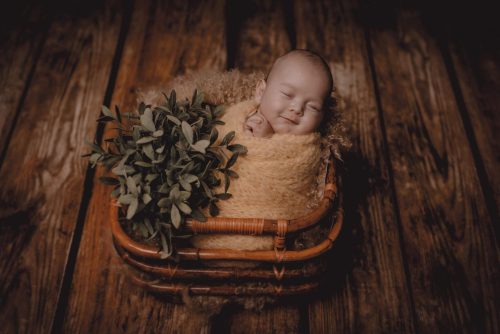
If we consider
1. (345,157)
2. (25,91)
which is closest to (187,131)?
(345,157)

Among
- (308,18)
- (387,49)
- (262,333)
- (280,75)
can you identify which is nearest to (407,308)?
(262,333)

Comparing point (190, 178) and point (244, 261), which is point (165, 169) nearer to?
point (190, 178)

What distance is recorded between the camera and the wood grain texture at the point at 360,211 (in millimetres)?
1179

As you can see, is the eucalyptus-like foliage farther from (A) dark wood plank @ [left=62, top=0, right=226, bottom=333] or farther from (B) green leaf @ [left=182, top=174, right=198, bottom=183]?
(A) dark wood plank @ [left=62, top=0, right=226, bottom=333]

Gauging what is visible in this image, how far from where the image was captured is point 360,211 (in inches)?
53.0

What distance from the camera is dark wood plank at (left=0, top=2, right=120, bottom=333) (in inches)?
46.3

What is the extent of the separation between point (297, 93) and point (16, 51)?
1.34 m

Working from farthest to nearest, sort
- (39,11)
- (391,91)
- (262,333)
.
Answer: (39,11)
(391,91)
(262,333)

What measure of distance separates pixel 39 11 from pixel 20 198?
98 cm

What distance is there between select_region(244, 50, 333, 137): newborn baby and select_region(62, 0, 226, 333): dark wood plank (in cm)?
58

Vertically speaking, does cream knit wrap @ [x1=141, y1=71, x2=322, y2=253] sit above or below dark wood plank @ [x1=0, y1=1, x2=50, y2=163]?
below

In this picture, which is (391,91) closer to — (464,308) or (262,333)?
(464,308)

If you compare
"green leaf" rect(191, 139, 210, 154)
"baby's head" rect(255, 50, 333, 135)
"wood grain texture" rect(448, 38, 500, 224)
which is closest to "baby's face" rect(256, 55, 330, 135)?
"baby's head" rect(255, 50, 333, 135)

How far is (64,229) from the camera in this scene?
4.18ft
